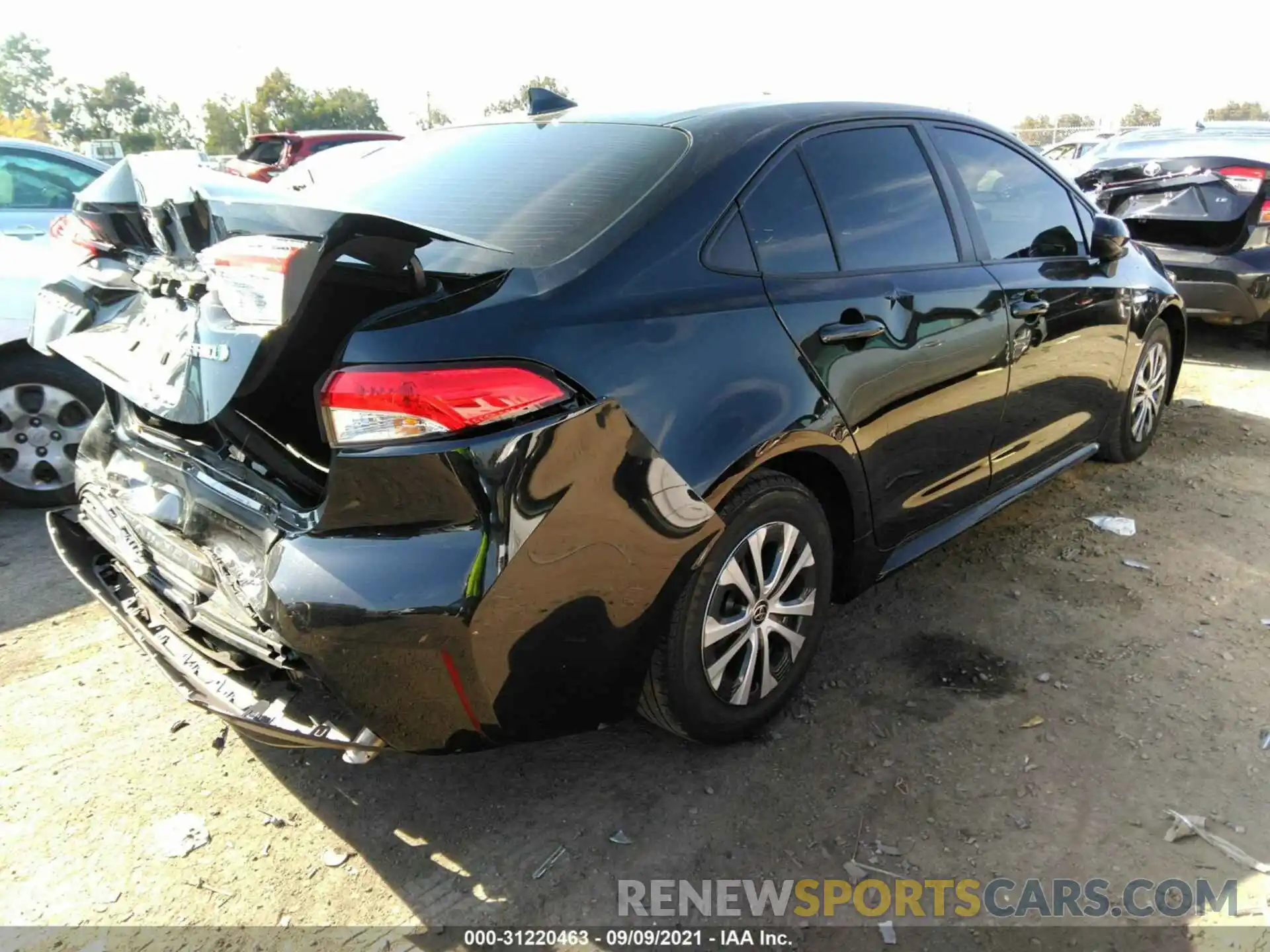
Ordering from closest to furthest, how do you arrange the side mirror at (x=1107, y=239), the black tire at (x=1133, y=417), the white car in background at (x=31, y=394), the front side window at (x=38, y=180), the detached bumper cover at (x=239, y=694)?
the detached bumper cover at (x=239, y=694) → the side mirror at (x=1107, y=239) → the white car in background at (x=31, y=394) → the black tire at (x=1133, y=417) → the front side window at (x=38, y=180)

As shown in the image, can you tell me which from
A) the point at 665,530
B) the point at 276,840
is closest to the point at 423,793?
the point at 276,840

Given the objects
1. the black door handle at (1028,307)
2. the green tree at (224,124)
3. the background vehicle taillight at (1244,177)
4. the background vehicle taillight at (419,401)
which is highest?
Answer: the background vehicle taillight at (419,401)

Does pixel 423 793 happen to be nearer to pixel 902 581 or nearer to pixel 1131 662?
pixel 902 581

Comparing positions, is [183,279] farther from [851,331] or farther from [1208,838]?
[1208,838]

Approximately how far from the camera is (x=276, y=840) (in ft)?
7.73

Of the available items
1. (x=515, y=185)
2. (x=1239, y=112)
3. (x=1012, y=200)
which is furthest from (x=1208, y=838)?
(x=1239, y=112)

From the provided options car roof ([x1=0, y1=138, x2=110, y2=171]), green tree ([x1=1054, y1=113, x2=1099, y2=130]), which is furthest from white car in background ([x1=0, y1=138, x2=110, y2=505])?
green tree ([x1=1054, y1=113, x2=1099, y2=130])

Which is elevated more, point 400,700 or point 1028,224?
point 1028,224

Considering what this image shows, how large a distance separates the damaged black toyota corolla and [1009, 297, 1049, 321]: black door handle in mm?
231

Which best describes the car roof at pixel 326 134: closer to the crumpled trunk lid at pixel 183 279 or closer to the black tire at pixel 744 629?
the crumpled trunk lid at pixel 183 279

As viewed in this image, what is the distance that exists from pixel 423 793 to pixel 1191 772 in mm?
2081

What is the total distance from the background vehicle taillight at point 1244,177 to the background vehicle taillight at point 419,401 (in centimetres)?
651

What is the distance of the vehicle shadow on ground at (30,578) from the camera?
3494 mm

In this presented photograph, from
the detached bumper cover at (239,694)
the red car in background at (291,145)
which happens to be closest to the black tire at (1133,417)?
the detached bumper cover at (239,694)
